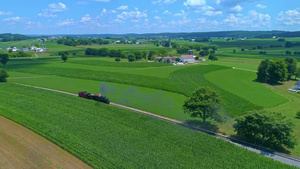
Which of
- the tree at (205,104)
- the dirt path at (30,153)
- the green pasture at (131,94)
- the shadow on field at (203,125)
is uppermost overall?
the tree at (205,104)

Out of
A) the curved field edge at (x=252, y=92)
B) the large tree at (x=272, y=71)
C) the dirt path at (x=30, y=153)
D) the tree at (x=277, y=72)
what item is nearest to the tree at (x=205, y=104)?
the curved field edge at (x=252, y=92)

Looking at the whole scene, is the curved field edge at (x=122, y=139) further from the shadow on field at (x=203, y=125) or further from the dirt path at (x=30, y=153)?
the shadow on field at (x=203, y=125)

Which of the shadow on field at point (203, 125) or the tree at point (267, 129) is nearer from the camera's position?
the tree at point (267, 129)

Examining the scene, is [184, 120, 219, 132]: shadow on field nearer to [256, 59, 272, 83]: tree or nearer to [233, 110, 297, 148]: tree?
→ [233, 110, 297, 148]: tree

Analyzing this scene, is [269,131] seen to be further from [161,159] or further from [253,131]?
[161,159]

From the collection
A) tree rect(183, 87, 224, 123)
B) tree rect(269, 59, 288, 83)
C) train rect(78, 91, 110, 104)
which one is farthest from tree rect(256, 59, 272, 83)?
train rect(78, 91, 110, 104)

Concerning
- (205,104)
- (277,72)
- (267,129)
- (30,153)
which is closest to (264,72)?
(277,72)

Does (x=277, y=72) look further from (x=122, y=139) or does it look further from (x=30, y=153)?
(x=30, y=153)
